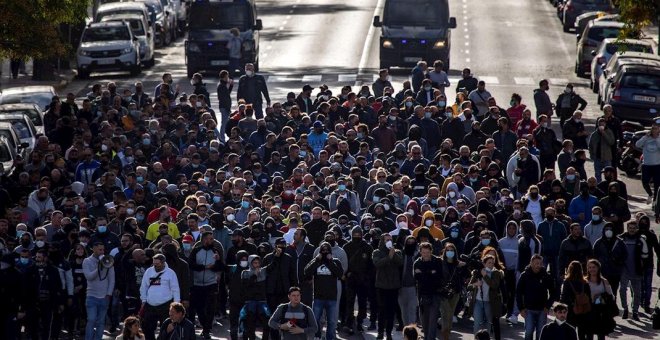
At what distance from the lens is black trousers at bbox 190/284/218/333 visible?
23875mm

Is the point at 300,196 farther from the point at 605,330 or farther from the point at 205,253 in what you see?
the point at 605,330

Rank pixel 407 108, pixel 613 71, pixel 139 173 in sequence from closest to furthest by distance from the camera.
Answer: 1. pixel 139 173
2. pixel 407 108
3. pixel 613 71

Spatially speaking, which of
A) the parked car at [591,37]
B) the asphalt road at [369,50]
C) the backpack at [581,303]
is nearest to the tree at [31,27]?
the asphalt road at [369,50]

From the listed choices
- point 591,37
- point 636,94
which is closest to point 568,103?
point 636,94

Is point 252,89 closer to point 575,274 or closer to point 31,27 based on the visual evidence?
point 31,27

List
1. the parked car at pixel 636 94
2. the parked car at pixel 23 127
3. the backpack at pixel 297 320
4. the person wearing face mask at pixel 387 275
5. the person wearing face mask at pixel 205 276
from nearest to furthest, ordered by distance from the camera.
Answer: the backpack at pixel 297 320 < the person wearing face mask at pixel 387 275 < the person wearing face mask at pixel 205 276 < the parked car at pixel 23 127 < the parked car at pixel 636 94

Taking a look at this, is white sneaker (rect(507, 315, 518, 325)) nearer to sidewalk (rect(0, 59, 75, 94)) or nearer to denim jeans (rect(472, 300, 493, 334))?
denim jeans (rect(472, 300, 493, 334))

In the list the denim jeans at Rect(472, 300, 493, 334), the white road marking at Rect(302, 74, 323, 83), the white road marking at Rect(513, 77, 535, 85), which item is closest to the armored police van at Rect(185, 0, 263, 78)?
the white road marking at Rect(302, 74, 323, 83)

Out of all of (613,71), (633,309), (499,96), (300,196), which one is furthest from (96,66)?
(633,309)

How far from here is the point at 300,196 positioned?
2672 centimetres

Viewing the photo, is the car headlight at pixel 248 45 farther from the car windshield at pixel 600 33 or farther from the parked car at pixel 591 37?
the car windshield at pixel 600 33

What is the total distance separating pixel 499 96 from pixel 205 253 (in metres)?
23.7

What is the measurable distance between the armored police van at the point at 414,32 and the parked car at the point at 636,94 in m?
8.82

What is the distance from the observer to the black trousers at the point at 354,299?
24234mm
